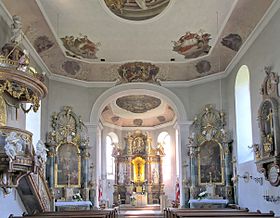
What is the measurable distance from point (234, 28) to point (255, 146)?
13.6 feet

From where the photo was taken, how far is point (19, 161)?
31.8 ft

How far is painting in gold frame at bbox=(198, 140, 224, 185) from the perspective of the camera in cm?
1717

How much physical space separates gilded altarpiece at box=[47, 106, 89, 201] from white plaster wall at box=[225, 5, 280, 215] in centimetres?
647

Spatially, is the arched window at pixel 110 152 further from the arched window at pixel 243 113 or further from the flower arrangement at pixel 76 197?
the arched window at pixel 243 113

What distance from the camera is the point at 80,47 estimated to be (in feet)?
52.9

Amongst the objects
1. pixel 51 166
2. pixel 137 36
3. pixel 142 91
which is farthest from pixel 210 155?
pixel 51 166

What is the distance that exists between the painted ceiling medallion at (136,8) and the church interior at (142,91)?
34mm

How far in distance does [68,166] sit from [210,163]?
19.6ft

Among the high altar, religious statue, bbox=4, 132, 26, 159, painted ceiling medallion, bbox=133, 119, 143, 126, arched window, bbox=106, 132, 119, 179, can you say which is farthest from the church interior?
painted ceiling medallion, bbox=133, 119, 143, 126

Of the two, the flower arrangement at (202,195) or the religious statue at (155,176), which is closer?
the flower arrangement at (202,195)

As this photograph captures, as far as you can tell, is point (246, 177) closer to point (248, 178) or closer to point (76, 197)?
point (248, 178)

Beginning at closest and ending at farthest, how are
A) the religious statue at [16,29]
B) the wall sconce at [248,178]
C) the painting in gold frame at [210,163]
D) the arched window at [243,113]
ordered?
the religious statue at [16,29]
the wall sconce at [248,178]
the arched window at [243,113]
the painting in gold frame at [210,163]

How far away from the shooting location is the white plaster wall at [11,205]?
1106 cm

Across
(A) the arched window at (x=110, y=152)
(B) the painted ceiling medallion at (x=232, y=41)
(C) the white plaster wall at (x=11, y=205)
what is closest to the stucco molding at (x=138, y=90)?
(B) the painted ceiling medallion at (x=232, y=41)
